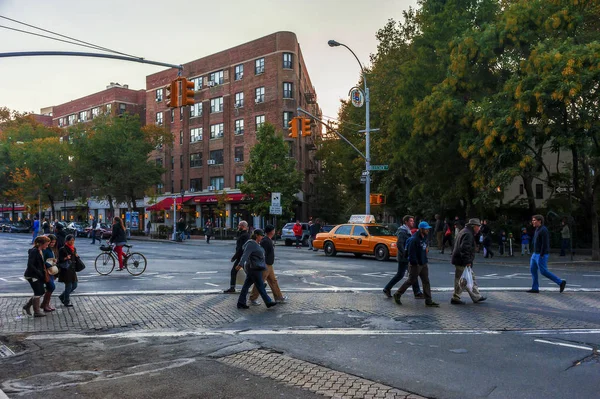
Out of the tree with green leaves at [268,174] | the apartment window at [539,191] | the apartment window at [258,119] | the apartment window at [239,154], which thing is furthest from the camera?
the apartment window at [239,154]

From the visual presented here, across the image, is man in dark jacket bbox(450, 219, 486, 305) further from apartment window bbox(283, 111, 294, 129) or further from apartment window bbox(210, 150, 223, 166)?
apartment window bbox(210, 150, 223, 166)

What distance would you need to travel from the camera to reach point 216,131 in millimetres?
54219

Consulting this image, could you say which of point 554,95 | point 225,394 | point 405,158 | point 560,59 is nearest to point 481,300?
point 225,394

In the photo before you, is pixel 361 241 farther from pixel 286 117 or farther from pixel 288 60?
pixel 288 60

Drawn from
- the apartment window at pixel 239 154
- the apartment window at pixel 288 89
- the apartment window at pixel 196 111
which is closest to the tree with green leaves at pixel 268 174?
the apartment window at pixel 288 89

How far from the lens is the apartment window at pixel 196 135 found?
55.9 meters

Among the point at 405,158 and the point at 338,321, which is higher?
the point at 405,158

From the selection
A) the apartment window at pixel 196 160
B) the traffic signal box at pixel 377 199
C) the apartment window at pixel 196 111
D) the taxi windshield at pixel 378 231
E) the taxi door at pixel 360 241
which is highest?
the apartment window at pixel 196 111

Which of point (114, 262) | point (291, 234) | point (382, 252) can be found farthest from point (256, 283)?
point (291, 234)

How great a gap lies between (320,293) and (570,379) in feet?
22.7

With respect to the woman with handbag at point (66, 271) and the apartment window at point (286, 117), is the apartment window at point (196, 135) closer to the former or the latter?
the apartment window at point (286, 117)

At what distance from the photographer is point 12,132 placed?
70.8m

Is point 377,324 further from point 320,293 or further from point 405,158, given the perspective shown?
point 405,158

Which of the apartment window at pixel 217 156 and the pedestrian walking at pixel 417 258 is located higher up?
the apartment window at pixel 217 156
